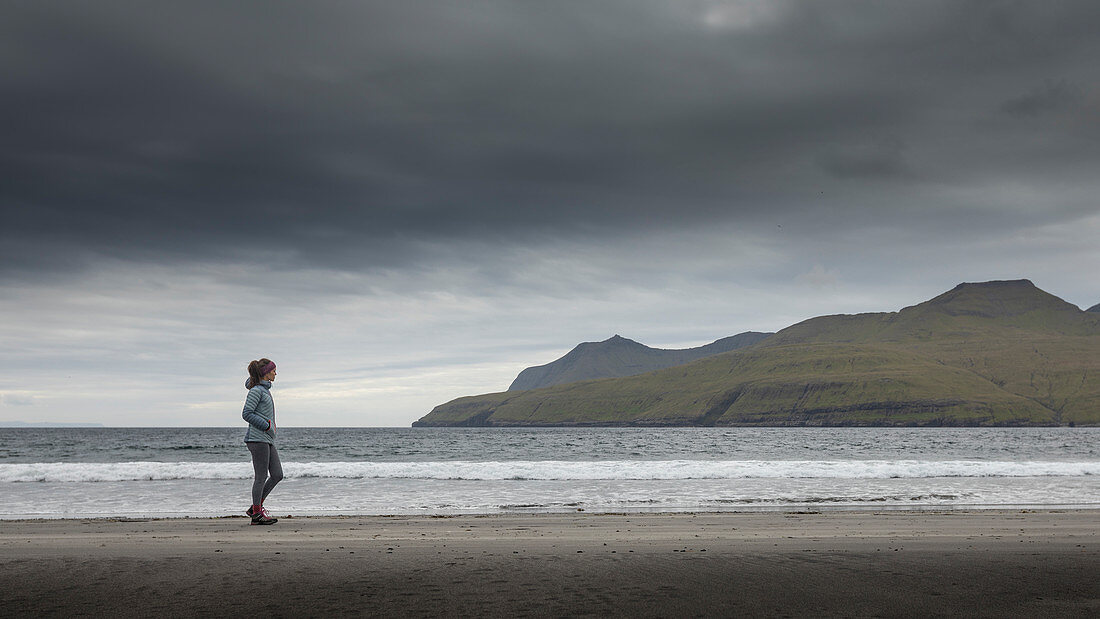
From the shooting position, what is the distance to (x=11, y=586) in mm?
6004

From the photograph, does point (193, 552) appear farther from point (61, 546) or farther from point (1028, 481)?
point (1028, 481)

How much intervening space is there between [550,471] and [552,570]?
19.3m

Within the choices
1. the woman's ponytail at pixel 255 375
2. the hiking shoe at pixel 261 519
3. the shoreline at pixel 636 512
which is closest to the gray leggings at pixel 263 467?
the hiking shoe at pixel 261 519

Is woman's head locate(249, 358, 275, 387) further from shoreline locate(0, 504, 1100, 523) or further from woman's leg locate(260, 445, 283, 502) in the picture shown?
shoreline locate(0, 504, 1100, 523)

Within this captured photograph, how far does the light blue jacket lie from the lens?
35.8ft

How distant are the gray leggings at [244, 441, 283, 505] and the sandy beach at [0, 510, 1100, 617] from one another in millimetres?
534

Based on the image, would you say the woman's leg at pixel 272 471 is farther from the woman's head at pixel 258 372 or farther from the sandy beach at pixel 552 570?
the woman's head at pixel 258 372

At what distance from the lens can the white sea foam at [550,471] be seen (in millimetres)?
24578

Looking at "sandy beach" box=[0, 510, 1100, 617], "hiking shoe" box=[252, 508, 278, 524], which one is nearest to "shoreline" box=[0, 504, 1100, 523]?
"hiking shoe" box=[252, 508, 278, 524]

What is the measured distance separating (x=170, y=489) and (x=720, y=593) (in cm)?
1936

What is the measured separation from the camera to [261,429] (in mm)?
11031

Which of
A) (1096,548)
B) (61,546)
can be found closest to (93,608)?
(61,546)

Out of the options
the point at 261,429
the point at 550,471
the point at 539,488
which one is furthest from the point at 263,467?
the point at 550,471

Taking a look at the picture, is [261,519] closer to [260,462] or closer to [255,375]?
[260,462]
